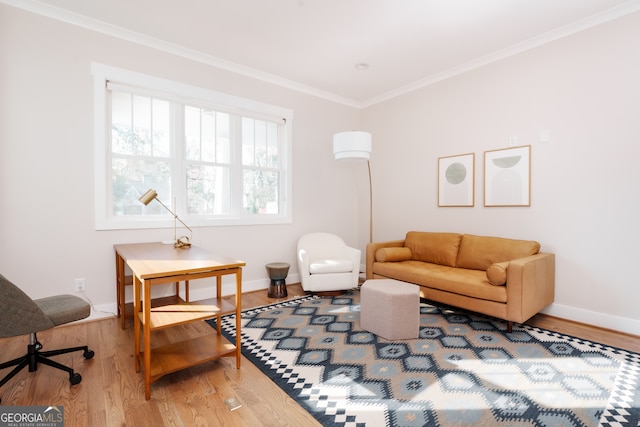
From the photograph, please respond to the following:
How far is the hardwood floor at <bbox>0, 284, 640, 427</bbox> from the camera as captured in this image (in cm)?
166

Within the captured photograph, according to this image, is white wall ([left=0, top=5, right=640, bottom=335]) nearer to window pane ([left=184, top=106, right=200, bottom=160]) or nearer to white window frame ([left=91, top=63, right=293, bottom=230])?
white window frame ([left=91, top=63, right=293, bottom=230])

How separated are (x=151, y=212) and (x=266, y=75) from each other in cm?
225

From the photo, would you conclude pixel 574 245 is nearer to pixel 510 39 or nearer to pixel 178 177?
pixel 510 39

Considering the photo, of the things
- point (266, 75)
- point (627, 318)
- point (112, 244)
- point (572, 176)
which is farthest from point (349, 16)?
point (627, 318)

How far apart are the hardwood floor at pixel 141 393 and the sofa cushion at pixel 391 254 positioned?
6.67ft

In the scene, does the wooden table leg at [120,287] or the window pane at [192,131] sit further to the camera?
the window pane at [192,131]

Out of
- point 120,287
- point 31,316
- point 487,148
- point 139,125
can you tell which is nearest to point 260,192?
point 139,125

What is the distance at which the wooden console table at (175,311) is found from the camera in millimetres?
1812

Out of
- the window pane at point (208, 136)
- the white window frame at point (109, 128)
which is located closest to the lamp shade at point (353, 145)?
the white window frame at point (109, 128)

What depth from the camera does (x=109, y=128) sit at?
3.16m

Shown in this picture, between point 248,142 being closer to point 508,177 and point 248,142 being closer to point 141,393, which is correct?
point 141,393

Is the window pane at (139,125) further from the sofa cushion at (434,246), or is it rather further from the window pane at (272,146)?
the sofa cushion at (434,246)

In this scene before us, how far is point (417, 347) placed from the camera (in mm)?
2490

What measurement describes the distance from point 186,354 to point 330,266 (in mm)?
2022
